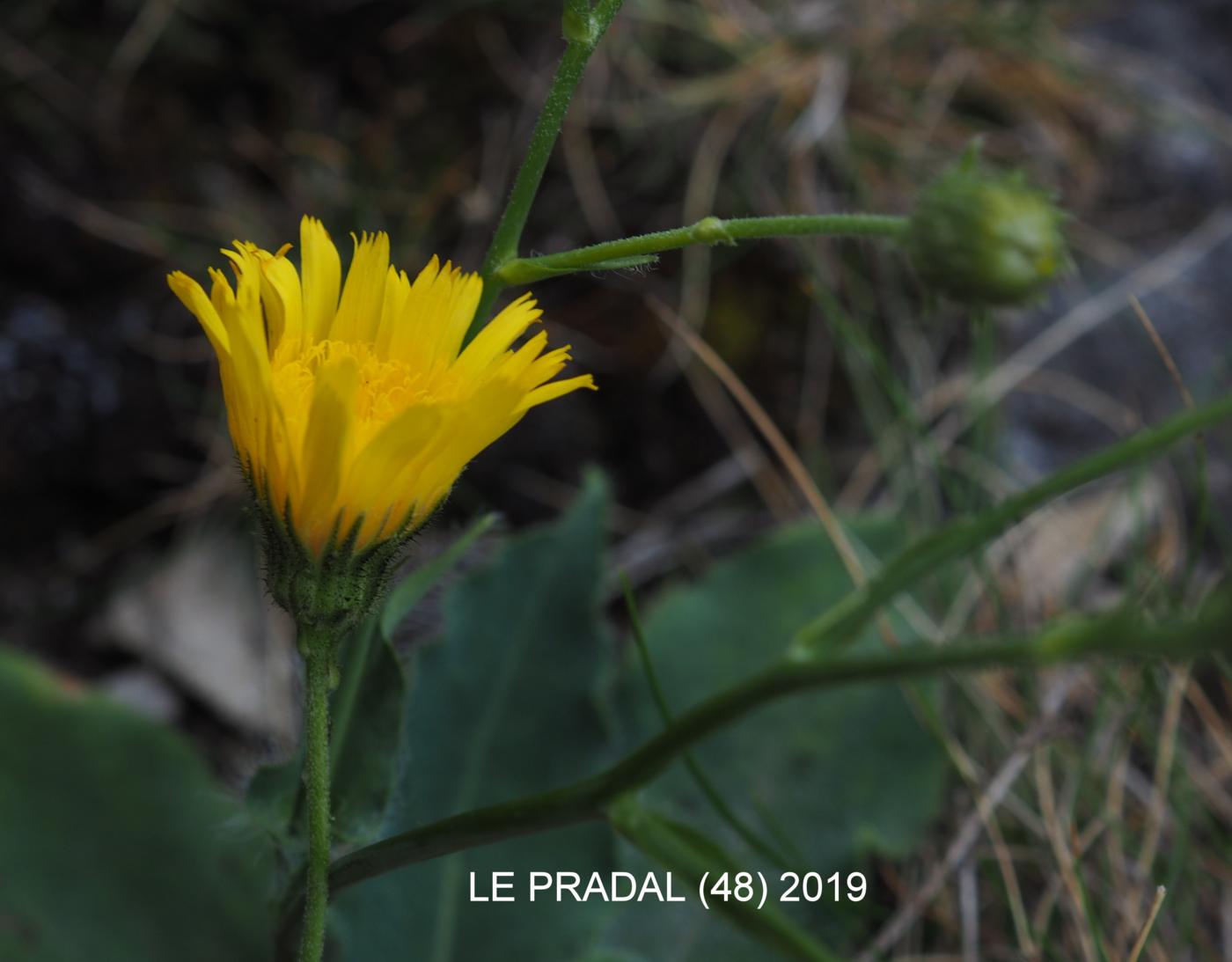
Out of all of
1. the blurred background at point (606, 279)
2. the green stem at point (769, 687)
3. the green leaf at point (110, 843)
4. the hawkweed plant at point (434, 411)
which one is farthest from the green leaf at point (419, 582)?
the blurred background at point (606, 279)

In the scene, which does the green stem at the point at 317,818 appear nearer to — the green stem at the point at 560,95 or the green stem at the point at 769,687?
the green stem at the point at 769,687

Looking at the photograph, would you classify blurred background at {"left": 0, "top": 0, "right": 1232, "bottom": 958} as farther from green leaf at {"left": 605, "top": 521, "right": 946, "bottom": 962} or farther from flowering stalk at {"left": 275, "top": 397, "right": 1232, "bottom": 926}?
flowering stalk at {"left": 275, "top": 397, "right": 1232, "bottom": 926}

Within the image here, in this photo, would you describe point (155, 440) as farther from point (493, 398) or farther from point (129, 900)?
point (493, 398)

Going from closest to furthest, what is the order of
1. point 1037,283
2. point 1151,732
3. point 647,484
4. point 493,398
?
point 493,398, point 1037,283, point 1151,732, point 647,484

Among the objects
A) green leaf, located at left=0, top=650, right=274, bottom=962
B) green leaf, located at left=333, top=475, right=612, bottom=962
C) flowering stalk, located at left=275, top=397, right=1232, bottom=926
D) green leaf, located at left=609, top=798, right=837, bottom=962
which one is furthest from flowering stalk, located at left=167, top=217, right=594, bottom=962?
green leaf, located at left=0, top=650, right=274, bottom=962

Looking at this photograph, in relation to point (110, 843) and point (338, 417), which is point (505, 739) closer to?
point (110, 843)

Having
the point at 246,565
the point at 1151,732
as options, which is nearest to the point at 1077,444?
the point at 1151,732

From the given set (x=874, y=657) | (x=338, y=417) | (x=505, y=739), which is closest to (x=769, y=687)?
(x=874, y=657)
